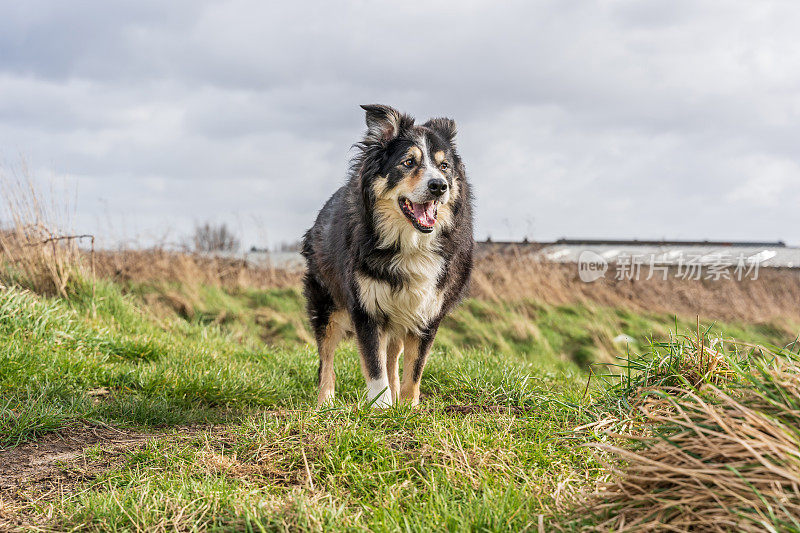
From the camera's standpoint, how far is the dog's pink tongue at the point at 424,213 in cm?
445

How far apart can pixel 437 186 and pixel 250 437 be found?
6.72 feet

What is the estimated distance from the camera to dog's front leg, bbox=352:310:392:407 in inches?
172

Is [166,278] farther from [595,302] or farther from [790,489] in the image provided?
[790,489]

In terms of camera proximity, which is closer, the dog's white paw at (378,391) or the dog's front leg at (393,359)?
the dog's white paw at (378,391)

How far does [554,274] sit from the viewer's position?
44.9 ft

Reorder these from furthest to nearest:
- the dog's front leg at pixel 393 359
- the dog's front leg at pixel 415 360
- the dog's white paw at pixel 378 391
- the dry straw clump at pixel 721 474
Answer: the dog's front leg at pixel 393 359 < the dog's front leg at pixel 415 360 < the dog's white paw at pixel 378 391 < the dry straw clump at pixel 721 474

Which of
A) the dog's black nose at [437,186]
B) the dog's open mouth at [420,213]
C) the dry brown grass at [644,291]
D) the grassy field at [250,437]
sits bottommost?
the grassy field at [250,437]

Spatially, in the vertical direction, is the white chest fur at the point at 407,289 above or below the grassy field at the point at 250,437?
above

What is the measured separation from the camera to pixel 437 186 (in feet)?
14.2

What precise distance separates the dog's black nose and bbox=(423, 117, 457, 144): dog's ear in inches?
29.8

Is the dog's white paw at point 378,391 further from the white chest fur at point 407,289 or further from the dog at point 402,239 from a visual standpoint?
the white chest fur at point 407,289

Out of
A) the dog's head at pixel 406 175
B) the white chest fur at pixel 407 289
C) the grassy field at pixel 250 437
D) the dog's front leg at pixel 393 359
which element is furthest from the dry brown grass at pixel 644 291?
the dog's head at pixel 406 175

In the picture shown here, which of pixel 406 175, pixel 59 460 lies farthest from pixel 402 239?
pixel 59 460

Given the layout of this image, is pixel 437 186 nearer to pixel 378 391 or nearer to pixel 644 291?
pixel 378 391
